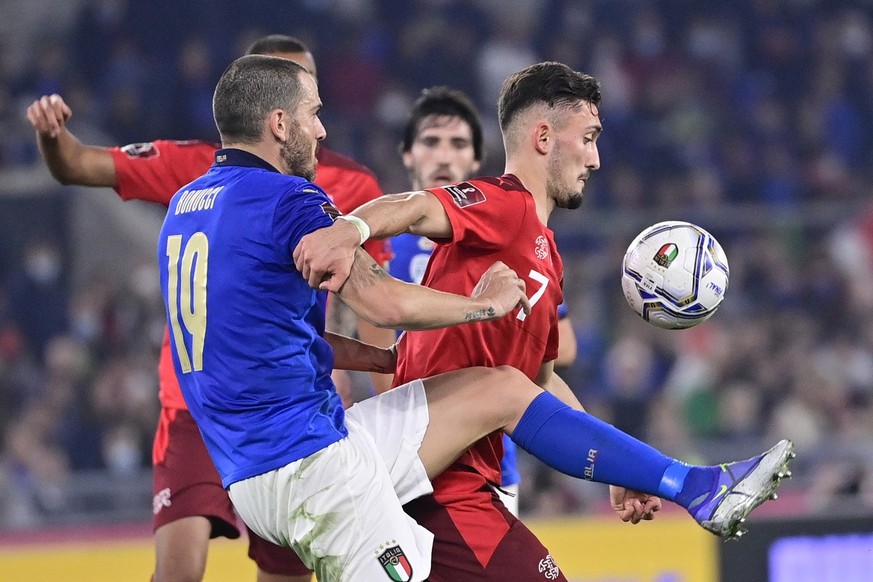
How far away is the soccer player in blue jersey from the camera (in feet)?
12.4

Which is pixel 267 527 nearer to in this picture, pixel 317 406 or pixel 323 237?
pixel 317 406

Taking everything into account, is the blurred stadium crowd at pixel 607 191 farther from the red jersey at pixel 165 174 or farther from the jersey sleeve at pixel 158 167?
the jersey sleeve at pixel 158 167

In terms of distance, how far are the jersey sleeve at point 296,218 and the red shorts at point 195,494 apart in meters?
1.63


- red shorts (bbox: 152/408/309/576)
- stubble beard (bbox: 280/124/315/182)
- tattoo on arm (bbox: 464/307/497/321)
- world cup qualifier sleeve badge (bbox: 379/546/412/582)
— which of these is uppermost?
stubble beard (bbox: 280/124/315/182)

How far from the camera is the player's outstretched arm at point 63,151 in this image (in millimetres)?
4973

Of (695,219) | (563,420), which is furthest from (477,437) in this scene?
(695,219)

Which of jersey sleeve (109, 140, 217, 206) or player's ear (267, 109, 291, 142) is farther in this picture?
jersey sleeve (109, 140, 217, 206)

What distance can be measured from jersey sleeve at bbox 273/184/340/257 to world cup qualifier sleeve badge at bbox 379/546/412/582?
2.97 feet

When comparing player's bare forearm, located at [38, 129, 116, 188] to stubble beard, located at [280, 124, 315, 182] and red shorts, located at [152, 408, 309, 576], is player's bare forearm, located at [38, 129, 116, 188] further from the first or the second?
stubble beard, located at [280, 124, 315, 182]

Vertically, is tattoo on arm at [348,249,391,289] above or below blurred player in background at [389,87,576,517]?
below

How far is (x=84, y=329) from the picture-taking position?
11016mm

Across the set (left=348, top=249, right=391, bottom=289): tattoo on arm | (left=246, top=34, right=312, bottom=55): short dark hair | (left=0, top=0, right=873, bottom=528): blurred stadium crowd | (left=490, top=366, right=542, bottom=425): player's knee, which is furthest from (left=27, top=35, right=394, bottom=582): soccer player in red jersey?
(left=0, top=0, right=873, bottom=528): blurred stadium crowd

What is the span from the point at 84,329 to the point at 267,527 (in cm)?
754

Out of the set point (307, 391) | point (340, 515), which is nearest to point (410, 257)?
point (307, 391)
